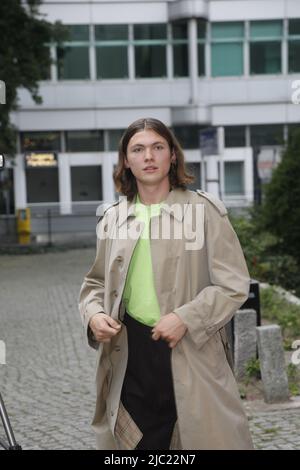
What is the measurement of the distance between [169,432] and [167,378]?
22 cm

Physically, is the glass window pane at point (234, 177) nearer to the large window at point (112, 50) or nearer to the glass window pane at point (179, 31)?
the glass window pane at point (179, 31)

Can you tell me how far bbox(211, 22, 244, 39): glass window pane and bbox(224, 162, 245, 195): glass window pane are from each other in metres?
5.61

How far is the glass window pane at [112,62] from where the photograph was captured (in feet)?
115

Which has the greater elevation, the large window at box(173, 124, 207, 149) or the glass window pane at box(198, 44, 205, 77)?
the glass window pane at box(198, 44, 205, 77)

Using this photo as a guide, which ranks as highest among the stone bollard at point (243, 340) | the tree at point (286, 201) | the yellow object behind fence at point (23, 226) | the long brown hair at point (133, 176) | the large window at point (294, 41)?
the large window at point (294, 41)

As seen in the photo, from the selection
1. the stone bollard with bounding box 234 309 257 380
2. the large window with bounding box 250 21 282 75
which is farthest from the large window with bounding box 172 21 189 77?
the stone bollard with bounding box 234 309 257 380

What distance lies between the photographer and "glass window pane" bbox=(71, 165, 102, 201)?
35625 millimetres

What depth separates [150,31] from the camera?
1373 inches

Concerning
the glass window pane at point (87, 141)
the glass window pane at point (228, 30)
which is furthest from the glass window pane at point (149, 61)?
the glass window pane at point (87, 141)

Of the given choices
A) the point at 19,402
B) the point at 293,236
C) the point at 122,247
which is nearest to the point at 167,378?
the point at 122,247

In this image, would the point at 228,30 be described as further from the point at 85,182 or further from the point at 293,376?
the point at 293,376

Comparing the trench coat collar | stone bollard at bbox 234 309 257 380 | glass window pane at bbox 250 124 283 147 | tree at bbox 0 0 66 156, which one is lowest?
stone bollard at bbox 234 309 257 380

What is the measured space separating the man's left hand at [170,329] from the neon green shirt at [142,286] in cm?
12

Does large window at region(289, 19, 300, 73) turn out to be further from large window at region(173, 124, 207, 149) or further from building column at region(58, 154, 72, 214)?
building column at region(58, 154, 72, 214)
